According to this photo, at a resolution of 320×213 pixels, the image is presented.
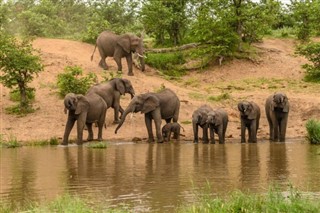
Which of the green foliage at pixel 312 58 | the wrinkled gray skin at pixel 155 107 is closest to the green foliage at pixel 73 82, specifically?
the wrinkled gray skin at pixel 155 107

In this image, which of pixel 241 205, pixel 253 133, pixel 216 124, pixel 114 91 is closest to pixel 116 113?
pixel 114 91

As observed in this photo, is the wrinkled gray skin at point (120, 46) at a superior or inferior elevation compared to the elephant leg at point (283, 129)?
superior

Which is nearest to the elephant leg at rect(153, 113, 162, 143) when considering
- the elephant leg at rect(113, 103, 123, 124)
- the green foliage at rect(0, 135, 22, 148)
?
the elephant leg at rect(113, 103, 123, 124)

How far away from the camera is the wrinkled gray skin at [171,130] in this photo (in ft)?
67.2

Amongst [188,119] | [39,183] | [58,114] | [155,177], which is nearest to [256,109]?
[188,119]

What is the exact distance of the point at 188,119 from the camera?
22578 millimetres

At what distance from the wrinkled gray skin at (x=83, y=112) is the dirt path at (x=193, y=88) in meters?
0.68

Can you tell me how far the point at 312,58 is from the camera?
89.9ft

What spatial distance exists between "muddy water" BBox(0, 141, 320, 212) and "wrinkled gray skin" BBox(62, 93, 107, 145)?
107cm

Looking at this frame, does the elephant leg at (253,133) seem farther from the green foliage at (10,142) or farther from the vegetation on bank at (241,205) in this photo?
the vegetation on bank at (241,205)

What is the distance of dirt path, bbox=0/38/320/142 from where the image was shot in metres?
21.2

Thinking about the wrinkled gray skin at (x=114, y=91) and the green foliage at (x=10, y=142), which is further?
the wrinkled gray skin at (x=114, y=91)

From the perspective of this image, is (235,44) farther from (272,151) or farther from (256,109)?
(272,151)

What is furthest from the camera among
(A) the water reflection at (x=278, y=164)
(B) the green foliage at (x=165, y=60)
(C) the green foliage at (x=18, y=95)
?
(B) the green foliage at (x=165, y=60)
